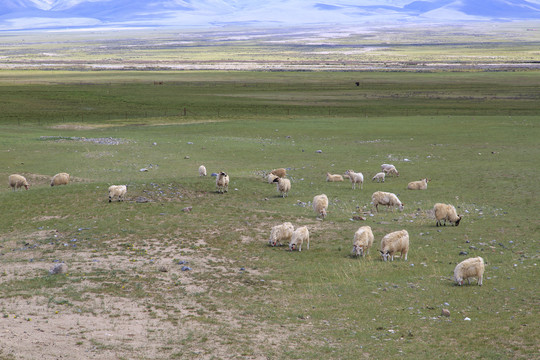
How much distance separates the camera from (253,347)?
44.8 ft

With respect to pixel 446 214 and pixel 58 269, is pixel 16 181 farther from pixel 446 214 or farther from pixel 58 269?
pixel 446 214

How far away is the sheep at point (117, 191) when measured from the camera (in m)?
26.7

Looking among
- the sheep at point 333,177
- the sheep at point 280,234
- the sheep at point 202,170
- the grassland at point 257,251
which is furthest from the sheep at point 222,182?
the sheep at point 280,234

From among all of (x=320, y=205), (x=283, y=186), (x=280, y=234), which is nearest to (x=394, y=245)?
(x=280, y=234)

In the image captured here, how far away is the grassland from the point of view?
14078mm

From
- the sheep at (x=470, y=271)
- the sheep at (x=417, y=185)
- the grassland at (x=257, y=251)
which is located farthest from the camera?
the sheep at (x=417, y=185)

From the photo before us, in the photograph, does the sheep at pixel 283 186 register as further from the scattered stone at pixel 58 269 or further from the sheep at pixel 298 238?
the scattered stone at pixel 58 269

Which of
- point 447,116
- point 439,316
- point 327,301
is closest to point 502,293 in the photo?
point 439,316

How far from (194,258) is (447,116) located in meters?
54.6

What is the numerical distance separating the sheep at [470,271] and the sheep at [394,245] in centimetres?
278

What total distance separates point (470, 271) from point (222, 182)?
15296 mm

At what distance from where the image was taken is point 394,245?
20.3m

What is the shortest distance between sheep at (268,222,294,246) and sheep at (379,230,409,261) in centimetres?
366

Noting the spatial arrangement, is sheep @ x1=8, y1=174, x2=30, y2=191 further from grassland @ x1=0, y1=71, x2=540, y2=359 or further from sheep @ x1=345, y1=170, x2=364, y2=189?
sheep @ x1=345, y1=170, x2=364, y2=189
